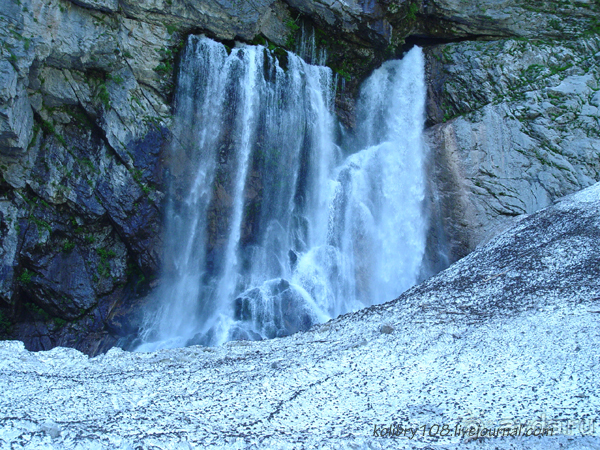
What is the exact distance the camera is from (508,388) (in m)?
6.82

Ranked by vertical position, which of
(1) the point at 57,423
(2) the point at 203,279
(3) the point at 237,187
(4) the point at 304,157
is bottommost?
(1) the point at 57,423

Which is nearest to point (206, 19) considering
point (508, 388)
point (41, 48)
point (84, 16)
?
point (84, 16)

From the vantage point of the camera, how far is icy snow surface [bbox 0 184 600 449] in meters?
5.82

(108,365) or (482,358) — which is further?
(108,365)

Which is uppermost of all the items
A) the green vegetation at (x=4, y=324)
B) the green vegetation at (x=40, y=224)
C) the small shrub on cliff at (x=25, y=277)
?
the green vegetation at (x=40, y=224)

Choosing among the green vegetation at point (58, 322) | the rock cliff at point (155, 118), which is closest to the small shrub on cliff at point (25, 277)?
the rock cliff at point (155, 118)

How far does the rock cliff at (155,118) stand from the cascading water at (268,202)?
79cm

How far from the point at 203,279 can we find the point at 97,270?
3.31 meters

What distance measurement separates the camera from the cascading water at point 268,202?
51.2 feet

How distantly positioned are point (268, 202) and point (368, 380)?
398 inches

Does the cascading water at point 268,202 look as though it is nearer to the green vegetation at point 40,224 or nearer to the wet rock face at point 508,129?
the wet rock face at point 508,129

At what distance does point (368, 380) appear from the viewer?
24.4ft

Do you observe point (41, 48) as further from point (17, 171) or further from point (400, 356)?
point (400, 356)

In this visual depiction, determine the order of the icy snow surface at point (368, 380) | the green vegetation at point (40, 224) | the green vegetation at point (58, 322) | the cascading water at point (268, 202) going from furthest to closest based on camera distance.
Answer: the cascading water at point (268, 202) < the green vegetation at point (58, 322) < the green vegetation at point (40, 224) < the icy snow surface at point (368, 380)
